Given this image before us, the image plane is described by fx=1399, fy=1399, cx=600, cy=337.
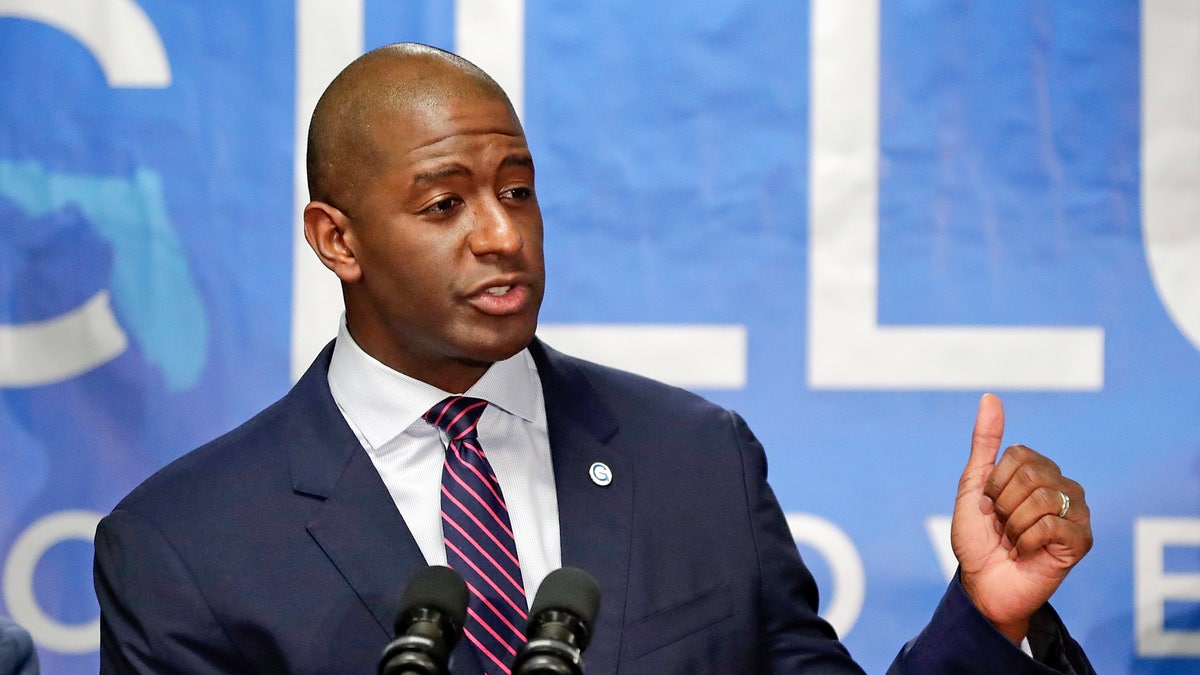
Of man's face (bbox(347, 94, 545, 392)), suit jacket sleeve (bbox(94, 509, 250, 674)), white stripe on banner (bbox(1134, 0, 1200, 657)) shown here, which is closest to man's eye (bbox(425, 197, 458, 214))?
man's face (bbox(347, 94, 545, 392))

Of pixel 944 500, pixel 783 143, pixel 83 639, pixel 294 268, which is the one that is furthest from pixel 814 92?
pixel 83 639

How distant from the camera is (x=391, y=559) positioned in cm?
178

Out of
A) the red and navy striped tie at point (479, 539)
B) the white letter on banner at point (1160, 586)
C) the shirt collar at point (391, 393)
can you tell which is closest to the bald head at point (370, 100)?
the shirt collar at point (391, 393)

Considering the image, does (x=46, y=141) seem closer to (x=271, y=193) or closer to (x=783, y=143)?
(x=271, y=193)

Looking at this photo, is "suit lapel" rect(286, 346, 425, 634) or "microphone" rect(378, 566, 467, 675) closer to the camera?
"microphone" rect(378, 566, 467, 675)

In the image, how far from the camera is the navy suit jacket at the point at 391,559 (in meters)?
1.76

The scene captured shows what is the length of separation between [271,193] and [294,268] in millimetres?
152

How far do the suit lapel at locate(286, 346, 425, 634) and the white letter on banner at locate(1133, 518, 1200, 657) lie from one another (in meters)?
1.50

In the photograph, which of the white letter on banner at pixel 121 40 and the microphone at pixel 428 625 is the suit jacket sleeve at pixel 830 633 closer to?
the microphone at pixel 428 625

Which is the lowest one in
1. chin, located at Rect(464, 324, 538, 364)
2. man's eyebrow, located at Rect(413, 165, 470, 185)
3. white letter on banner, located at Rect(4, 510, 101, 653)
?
white letter on banner, located at Rect(4, 510, 101, 653)

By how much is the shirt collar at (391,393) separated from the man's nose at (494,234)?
0.68ft

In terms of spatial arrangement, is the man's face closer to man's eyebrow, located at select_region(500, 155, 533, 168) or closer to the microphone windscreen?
man's eyebrow, located at select_region(500, 155, 533, 168)

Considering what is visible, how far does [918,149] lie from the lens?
2666mm

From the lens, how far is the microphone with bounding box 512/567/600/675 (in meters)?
1.07
